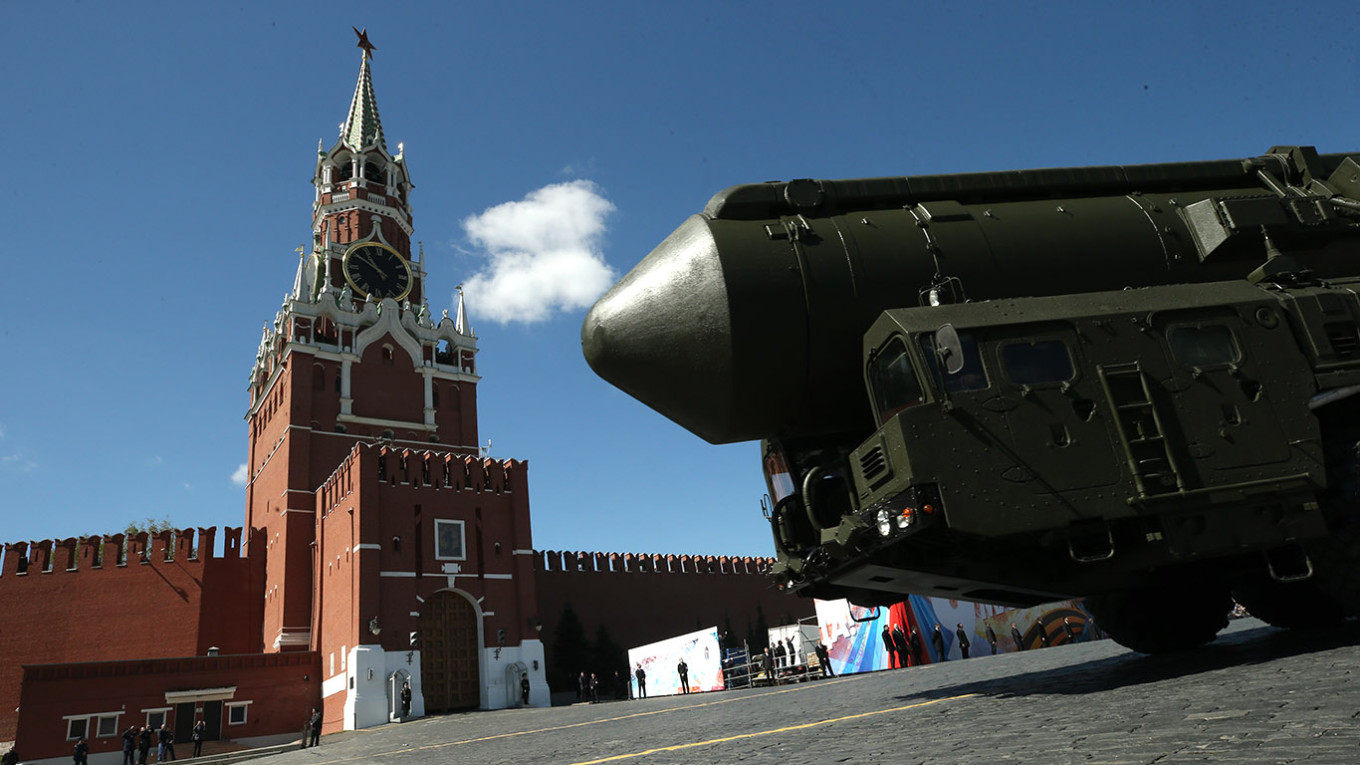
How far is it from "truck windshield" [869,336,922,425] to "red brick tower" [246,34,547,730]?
27.4 metres

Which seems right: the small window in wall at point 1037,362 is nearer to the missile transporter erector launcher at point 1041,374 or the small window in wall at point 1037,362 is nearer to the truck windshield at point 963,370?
the missile transporter erector launcher at point 1041,374

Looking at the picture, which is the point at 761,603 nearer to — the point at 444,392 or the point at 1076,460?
the point at 444,392

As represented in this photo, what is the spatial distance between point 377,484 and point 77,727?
40.5 ft

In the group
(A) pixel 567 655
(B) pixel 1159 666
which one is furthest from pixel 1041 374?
(A) pixel 567 655

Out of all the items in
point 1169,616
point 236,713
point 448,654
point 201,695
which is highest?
point 448,654

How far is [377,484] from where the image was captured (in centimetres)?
3269

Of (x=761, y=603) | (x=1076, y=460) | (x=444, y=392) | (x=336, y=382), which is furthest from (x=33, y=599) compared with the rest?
(x=1076, y=460)

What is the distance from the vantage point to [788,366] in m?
7.63

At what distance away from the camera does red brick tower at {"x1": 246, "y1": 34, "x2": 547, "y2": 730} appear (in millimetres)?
31562

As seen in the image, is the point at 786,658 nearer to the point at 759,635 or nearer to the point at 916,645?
the point at 916,645

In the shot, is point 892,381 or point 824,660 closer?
point 892,381

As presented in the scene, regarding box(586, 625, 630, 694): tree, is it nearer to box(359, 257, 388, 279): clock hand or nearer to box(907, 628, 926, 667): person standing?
box(907, 628, 926, 667): person standing

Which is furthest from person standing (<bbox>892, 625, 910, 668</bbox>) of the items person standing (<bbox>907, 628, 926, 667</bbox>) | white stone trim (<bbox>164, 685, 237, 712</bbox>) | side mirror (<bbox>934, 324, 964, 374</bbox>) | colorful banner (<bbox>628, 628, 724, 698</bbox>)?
white stone trim (<bbox>164, 685, 237, 712</bbox>)

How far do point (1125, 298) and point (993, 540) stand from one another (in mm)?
2506
